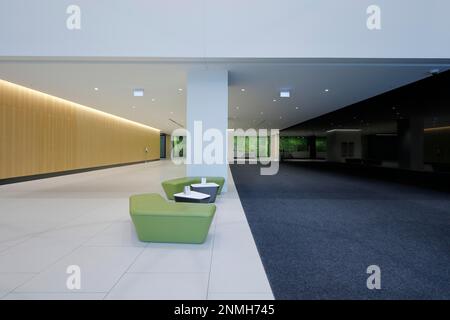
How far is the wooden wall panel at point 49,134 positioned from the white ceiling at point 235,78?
0.93 metres

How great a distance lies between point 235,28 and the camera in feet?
20.6

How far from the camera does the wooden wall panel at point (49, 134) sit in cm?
930

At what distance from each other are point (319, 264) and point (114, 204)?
5123 millimetres

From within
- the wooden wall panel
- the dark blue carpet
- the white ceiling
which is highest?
the white ceiling

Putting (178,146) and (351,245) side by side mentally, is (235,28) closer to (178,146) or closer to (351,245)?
(351,245)

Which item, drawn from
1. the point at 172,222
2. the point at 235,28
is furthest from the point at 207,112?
the point at 172,222

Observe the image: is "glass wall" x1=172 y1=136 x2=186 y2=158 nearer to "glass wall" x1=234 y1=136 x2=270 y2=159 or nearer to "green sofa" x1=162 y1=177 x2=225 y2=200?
"glass wall" x1=234 y1=136 x2=270 y2=159

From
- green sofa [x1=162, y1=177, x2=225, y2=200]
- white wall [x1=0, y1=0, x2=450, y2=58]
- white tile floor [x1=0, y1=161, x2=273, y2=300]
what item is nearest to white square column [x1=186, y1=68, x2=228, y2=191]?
green sofa [x1=162, y1=177, x2=225, y2=200]

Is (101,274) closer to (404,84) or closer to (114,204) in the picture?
(114,204)

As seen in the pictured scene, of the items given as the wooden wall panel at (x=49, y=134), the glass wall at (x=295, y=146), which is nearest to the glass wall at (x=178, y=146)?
the glass wall at (x=295, y=146)

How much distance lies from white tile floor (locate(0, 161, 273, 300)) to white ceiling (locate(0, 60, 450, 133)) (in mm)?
4177

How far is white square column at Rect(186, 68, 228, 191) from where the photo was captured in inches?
291

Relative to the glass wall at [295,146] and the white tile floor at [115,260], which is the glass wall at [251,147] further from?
the white tile floor at [115,260]
